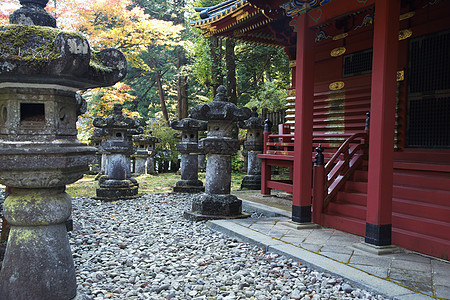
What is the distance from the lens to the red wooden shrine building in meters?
4.17

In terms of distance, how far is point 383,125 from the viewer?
13.6 feet

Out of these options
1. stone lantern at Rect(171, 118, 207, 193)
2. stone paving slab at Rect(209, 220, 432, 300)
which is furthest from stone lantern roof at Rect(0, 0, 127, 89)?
stone lantern at Rect(171, 118, 207, 193)

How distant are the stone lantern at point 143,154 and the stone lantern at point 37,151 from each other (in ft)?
39.8

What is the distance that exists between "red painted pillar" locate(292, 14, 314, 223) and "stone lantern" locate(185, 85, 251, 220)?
4.11ft

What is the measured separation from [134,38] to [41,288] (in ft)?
45.2

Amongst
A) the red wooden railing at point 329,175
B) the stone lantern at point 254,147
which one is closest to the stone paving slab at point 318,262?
the red wooden railing at point 329,175

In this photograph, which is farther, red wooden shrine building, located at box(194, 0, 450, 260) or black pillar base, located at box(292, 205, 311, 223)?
black pillar base, located at box(292, 205, 311, 223)

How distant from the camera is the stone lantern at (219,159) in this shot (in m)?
6.20

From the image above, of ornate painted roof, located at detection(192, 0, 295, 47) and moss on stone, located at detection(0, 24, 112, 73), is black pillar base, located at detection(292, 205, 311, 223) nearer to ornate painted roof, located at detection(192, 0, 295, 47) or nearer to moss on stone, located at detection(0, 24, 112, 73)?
ornate painted roof, located at detection(192, 0, 295, 47)

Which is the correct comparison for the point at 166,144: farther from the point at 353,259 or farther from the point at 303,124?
the point at 353,259

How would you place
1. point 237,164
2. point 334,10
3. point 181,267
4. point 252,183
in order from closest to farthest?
point 181,267 → point 334,10 → point 252,183 → point 237,164

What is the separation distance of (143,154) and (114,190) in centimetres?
614

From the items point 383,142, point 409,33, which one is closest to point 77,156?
point 383,142

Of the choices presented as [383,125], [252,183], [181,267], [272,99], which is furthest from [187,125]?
[272,99]
